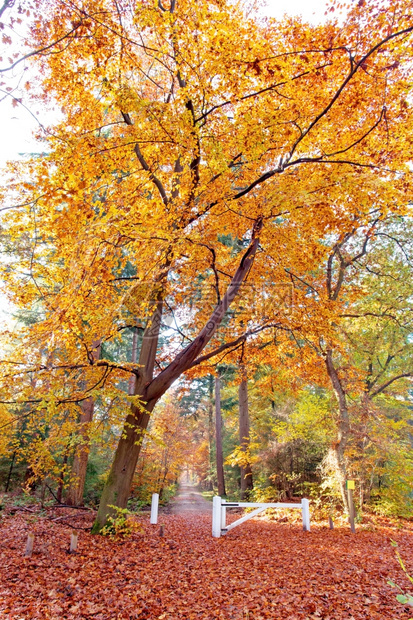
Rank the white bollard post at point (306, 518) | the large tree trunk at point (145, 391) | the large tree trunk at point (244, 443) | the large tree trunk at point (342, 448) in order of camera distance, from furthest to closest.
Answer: the large tree trunk at point (244, 443)
the large tree trunk at point (342, 448)
the white bollard post at point (306, 518)
the large tree trunk at point (145, 391)

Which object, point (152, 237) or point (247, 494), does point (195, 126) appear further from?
point (247, 494)

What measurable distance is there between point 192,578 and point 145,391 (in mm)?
3113

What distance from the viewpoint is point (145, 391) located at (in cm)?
689

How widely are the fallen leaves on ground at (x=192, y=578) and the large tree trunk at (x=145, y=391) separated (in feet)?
2.37

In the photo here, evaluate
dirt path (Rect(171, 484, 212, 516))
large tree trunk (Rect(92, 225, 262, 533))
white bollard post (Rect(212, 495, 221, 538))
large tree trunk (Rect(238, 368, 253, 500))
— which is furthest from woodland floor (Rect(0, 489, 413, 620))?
dirt path (Rect(171, 484, 212, 516))

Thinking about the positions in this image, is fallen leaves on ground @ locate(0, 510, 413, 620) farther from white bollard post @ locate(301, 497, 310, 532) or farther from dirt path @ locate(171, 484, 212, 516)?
dirt path @ locate(171, 484, 212, 516)

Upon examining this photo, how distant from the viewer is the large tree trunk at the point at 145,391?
6.37 meters

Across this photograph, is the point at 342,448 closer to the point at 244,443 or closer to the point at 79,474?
the point at 244,443

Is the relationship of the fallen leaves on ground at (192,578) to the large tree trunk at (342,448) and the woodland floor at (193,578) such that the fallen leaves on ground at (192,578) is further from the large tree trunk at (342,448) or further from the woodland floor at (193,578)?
the large tree trunk at (342,448)

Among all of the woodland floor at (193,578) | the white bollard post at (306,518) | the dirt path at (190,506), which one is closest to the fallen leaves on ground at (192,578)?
the woodland floor at (193,578)

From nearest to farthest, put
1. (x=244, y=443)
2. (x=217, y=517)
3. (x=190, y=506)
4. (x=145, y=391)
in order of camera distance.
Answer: (x=145, y=391) < (x=217, y=517) < (x=244, y=443) < (x=190, y=506)

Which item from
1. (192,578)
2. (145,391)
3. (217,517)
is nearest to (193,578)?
(192,578)

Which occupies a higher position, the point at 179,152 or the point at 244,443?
the point at 179,152

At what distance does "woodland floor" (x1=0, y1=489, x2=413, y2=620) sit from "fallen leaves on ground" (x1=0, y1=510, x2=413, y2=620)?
Result: 1 centimetres
